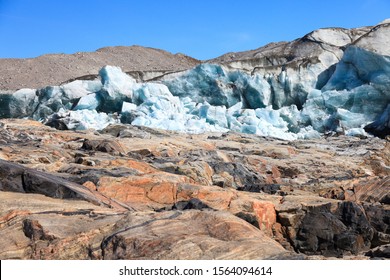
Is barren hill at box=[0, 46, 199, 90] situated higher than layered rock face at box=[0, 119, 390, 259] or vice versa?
barren hill at box=[0, 46, 199, 90]

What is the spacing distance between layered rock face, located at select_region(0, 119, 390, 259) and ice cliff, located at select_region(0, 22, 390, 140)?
11821 millimetres

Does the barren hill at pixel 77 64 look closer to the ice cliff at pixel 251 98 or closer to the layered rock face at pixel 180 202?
the ice cliff at pixel 251 98

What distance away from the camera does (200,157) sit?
22.3 m

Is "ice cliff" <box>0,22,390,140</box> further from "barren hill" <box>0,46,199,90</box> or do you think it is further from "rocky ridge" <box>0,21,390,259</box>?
"barren hill" <box>0,46,199,90</box>

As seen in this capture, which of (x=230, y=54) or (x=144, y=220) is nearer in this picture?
(x=144, y=220)

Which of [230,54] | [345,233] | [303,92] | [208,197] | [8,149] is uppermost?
[230,54]

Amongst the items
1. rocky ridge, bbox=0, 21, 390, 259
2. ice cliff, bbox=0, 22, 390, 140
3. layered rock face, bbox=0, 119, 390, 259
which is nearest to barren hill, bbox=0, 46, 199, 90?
ice cliff, bbox=0, 22, 390, 140

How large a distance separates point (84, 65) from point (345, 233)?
73193 mm

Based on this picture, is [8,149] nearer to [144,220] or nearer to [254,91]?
[144,220]

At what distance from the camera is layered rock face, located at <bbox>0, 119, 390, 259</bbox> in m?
8.90

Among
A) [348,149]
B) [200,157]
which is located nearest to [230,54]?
[348,149]

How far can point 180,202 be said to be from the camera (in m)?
12.8

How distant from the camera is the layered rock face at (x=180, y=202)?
29.2 ft

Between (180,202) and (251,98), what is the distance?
102ft
